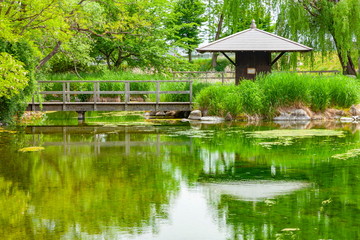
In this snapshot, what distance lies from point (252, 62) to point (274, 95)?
2892 mm

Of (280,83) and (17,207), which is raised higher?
(280,83)

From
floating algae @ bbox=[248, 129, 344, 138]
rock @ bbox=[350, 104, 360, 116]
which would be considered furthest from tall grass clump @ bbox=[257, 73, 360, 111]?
floating algae @ bbox=[248, 129, 344, 138]

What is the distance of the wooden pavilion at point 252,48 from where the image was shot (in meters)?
23.9

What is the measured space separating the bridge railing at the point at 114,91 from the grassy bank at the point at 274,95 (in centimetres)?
118

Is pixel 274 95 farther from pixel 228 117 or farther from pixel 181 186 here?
pixel 181 186

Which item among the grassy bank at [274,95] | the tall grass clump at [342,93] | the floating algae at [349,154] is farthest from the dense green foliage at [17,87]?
the tall grass clump at [342,93]

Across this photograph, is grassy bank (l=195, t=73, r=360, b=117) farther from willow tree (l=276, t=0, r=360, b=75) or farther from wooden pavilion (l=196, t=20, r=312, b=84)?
willow tree (l=276, t=0, r=360, b=75)

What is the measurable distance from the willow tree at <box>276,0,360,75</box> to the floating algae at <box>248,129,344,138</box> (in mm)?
9458

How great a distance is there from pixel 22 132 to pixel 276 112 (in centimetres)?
905

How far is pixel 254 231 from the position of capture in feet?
22.9

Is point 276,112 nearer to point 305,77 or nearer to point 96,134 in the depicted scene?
point 305,77

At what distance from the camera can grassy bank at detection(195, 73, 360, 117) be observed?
22219mm

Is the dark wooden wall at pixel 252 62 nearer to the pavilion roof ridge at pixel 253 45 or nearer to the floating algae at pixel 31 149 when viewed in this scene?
the pavilion roof ridge at pixel 253 45

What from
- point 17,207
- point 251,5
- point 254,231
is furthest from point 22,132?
point 251,5
